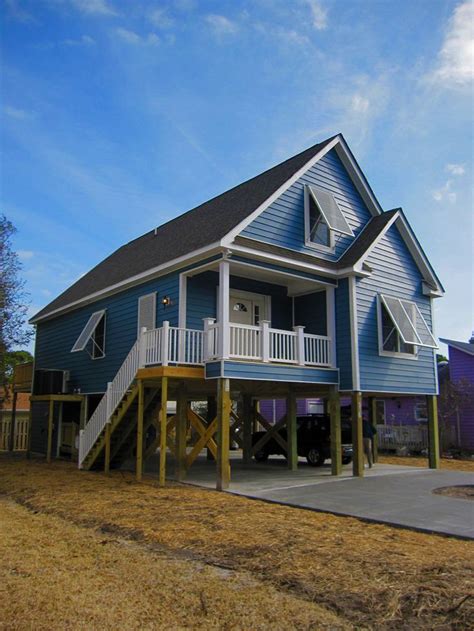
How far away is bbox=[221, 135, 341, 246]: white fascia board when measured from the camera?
1308 centimetres

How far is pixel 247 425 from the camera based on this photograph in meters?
18.2

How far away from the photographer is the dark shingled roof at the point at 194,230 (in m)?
14.5

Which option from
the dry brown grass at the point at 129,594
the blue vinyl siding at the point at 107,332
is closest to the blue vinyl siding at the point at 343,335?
the blue vinyl siding at the point at 107,332

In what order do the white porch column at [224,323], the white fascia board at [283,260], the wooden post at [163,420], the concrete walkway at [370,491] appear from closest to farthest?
the concrete walkway at [370,491] → the white porch column at [224,323] → the wooden post at [163,420] → the white fascia board at [283,260]

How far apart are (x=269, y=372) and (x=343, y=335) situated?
9.68 feet

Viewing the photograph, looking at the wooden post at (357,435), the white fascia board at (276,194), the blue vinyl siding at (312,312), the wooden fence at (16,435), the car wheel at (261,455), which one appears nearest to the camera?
the white fascia board at (276,194)

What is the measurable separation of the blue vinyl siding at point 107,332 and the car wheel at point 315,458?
661 cm

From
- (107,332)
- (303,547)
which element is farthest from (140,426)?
(303,547)

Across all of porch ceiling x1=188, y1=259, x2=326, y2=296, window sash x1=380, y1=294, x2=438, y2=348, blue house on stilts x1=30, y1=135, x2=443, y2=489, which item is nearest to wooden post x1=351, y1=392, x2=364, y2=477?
blue house on stilts x1=30, y1=135, x2=443, y2=489

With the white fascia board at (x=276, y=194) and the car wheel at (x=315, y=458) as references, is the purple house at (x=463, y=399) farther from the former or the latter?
the white fascia board at (x=276, y=194)

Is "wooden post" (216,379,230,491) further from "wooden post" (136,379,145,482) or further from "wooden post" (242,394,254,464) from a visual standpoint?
"wooden post" (242,394,254,464)

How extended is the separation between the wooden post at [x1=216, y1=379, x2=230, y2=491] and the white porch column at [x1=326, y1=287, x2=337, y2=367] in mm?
3877

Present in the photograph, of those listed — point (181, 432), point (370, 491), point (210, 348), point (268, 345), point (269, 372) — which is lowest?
point (370, 491)

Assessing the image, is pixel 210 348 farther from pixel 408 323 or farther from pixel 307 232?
pixel 408 323
